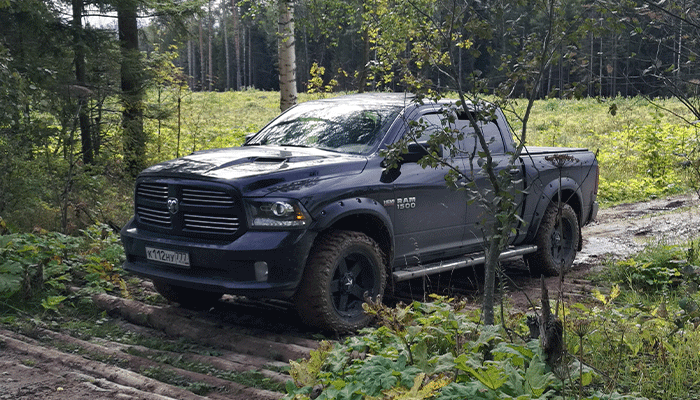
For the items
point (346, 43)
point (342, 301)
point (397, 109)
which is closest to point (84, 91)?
point (397, 109)

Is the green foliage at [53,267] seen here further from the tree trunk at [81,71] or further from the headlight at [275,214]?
the tree trunk at [81,71]

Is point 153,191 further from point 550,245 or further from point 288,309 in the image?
point 550,245

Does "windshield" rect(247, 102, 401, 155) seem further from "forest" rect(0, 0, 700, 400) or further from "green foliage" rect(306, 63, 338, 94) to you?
A: "green foliage" rect(306, 63, 338, 94)

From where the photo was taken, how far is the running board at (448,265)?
5.83 m

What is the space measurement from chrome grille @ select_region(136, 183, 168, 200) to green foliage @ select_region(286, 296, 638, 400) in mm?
2128

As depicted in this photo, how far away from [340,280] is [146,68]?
7605 mm

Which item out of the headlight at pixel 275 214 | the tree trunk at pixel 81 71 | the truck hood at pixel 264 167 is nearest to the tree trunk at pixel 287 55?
the tree trunk at pixel 81 71

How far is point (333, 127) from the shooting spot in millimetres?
6305

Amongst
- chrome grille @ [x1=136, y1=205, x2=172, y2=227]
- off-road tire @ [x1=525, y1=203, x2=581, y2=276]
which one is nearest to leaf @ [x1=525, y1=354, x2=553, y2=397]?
chrome grille @ [x1=136, y1=205, x2=172, y2=227]

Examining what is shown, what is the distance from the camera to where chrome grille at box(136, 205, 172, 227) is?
5.51 meters

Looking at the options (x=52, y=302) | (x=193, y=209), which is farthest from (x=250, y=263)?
(x=52, y=302)

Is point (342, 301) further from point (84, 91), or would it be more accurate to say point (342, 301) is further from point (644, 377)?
point (84, 91)

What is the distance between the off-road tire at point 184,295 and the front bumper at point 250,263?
910mm

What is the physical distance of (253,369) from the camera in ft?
14.8
